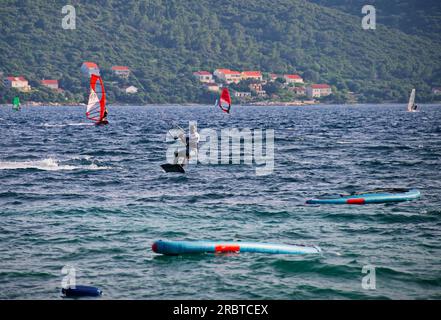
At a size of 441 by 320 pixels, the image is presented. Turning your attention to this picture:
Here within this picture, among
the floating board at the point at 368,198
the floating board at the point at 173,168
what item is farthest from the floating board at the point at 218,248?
the floating board at the point at 173,168

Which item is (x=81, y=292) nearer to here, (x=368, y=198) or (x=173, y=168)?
(x=368, y=198)

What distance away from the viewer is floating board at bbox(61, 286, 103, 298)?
2027 centimetres

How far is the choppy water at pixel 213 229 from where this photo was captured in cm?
2166

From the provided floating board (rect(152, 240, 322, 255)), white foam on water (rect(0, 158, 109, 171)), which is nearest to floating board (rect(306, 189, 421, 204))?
floating board (rect(152, 240, 322, 255))

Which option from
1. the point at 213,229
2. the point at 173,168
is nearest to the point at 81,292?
the point at 213,229

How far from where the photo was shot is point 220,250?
80.7 ft

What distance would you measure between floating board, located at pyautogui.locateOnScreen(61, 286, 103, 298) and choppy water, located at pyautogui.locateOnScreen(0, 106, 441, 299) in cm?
37

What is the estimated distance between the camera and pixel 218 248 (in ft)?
80.7

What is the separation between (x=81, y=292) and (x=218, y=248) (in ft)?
19.5

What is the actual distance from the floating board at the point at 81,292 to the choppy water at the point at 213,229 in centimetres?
37

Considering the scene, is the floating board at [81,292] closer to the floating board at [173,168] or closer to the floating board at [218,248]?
the floating board at [218,248]

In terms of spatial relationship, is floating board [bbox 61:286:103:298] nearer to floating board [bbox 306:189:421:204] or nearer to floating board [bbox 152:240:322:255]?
floating board [bbox 152:240:322:255]
